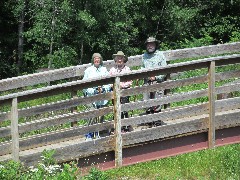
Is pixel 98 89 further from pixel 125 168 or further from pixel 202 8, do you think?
pixel 202 8

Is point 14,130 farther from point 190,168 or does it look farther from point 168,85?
point 190,168

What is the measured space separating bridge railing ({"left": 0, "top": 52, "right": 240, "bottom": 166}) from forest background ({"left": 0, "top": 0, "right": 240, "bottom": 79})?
42.4 ft

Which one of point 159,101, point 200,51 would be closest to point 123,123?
point 159,101

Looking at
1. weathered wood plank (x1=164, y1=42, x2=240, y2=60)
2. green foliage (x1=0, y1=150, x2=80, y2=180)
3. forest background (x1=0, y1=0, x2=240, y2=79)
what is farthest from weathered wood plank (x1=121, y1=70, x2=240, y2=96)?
forest background (x1=0, y1=0, x2=240, y2=79)

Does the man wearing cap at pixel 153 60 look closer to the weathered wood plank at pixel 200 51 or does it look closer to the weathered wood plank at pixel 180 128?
the weathered wood plank at pixel 180 128

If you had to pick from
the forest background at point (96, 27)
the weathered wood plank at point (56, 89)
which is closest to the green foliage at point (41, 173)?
the weathered wood plank at point (56, 89)

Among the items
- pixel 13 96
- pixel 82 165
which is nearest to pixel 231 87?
pixel 82 165

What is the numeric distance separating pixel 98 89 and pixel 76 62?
14.1 metres

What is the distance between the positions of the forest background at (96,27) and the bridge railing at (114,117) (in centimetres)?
1291

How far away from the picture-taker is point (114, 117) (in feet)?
30.1

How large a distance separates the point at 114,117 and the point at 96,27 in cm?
1493

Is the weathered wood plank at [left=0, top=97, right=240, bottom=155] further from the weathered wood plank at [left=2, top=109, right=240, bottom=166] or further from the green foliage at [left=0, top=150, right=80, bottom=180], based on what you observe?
the green foliage at [left=0, top=150, right=80, bottom=180]

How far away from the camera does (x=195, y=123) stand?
9.80 metres

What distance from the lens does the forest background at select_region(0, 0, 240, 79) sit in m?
23.4
